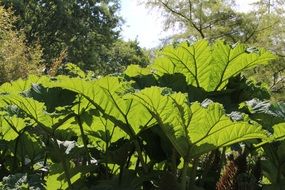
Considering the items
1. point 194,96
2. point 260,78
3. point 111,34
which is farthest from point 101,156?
point 111,34

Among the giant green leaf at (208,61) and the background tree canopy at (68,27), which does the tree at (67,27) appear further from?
the giant green leaf at (208,61)

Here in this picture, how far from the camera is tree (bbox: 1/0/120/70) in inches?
1081

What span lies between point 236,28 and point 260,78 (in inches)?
70.3

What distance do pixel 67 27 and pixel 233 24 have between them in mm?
14494

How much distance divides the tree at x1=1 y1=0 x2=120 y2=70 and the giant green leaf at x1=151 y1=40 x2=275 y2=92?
25.5 meters

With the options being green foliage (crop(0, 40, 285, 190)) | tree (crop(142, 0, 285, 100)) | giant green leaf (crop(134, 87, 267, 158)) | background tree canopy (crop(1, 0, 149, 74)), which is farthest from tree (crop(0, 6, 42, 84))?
background tree canopy (crop(1, 0, 149, 74))

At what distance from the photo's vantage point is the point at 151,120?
161cm

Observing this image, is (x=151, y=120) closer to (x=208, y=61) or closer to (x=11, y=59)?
(x=208, y=61)

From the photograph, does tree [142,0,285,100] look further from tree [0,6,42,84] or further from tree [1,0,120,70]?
tree [1,0,120,70]

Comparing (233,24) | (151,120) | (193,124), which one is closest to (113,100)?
(151,120)

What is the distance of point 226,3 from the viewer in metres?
15.5

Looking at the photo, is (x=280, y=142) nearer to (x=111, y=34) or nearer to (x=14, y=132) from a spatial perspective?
(x=14, y=132)

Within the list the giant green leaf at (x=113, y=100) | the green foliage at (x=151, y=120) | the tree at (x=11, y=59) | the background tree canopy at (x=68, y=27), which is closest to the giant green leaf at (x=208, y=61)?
the green foliage at (x=151, y=120)

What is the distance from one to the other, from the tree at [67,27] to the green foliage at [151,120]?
25.5m
